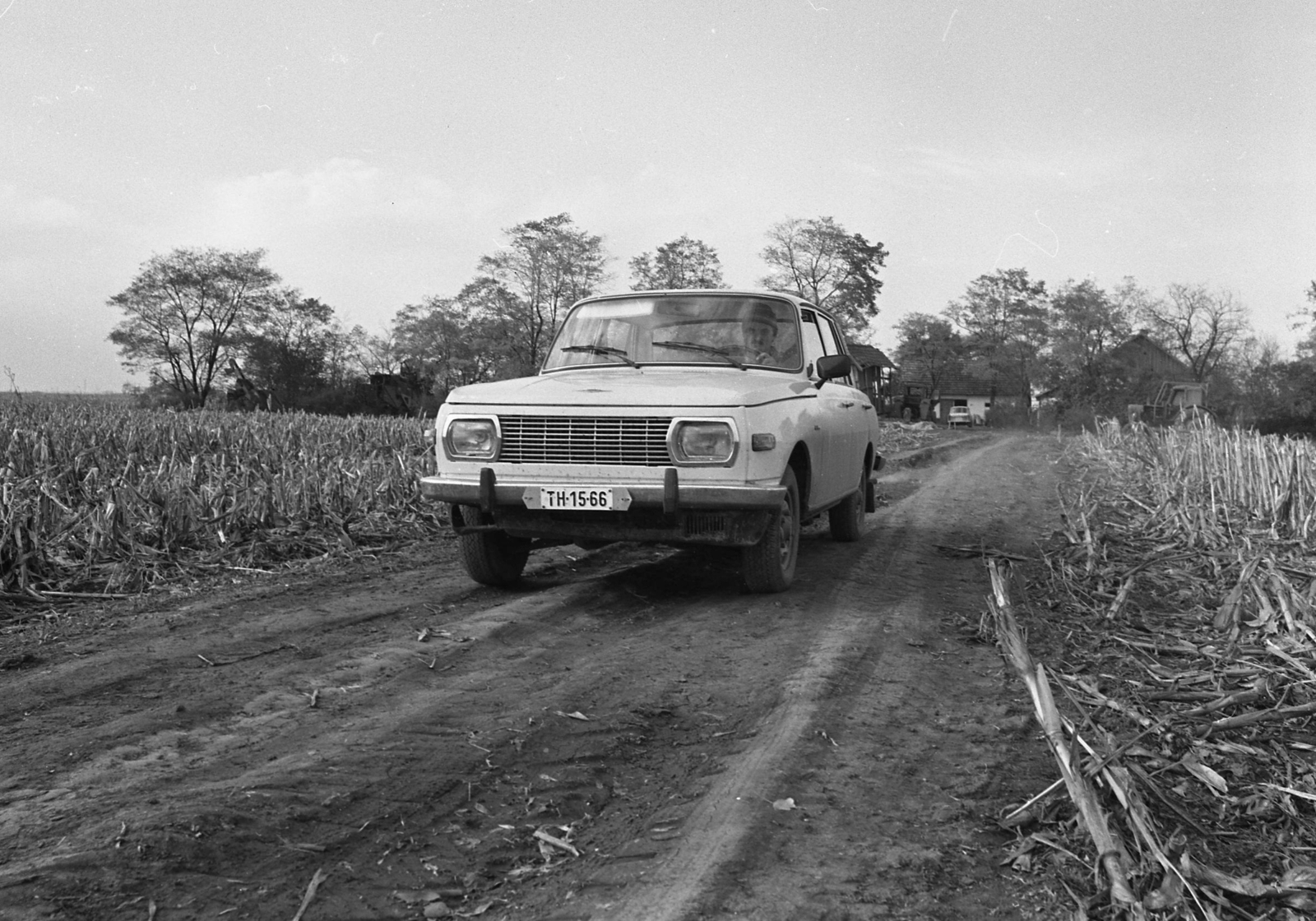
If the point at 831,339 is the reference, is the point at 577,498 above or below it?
below

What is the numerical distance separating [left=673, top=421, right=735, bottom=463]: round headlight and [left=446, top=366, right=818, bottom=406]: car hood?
123 mm

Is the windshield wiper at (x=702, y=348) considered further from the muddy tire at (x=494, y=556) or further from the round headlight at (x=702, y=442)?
the muddy tire at (x=494, y=556)

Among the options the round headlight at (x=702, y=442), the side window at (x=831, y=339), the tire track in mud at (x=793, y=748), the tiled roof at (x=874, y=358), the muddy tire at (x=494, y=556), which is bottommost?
the tire track in mud at (x=793, y=748)

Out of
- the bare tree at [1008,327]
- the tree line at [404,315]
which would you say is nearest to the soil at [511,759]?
the tree line at [404,315]

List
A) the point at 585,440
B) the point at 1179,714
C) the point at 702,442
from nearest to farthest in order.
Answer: the point at 1179,714 < the point at 702,442 < the point at 585,440

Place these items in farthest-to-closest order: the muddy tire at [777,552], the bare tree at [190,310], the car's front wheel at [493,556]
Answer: the bare tree at [190,310] < the car's front wheel at [493,556] < the muddy tire at [777,552]

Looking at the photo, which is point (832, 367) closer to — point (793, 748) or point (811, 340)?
point (811, 340)

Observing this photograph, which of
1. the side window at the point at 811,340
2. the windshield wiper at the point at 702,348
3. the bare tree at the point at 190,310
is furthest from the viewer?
the bare tree at the point at 190,310

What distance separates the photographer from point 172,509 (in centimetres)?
682

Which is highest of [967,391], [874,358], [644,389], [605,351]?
[874,358]

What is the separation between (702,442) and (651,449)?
27 cm

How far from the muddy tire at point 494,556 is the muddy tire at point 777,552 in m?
1.39

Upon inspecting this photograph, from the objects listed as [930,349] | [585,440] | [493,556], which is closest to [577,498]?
[585,440]

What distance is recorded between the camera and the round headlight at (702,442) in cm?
536
